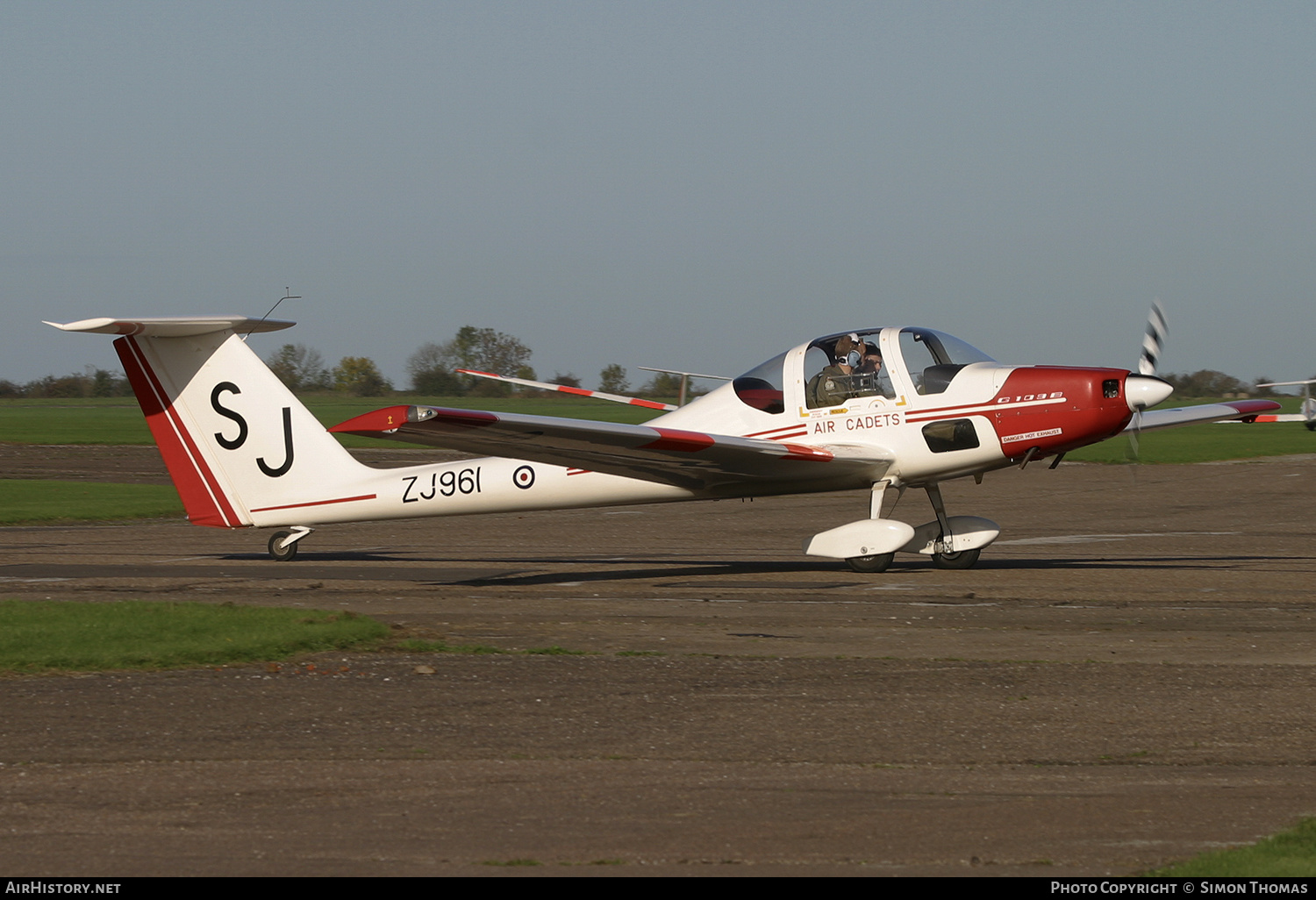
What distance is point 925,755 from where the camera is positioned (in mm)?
6309

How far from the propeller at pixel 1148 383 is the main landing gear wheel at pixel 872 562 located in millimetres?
2802

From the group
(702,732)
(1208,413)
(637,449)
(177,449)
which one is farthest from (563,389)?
(702,732)

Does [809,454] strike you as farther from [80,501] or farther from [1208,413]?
[80,501]

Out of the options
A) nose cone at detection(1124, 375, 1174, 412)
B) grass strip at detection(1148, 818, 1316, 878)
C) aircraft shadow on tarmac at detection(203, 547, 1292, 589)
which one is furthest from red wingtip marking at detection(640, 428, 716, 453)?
grass strip at detection(1148, 818, 1316, 878)

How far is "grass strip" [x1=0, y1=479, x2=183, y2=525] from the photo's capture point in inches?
939

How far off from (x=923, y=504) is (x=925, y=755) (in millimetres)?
19575

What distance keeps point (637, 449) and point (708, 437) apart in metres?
0.76

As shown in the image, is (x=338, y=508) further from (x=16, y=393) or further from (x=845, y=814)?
(x=16, y=393)

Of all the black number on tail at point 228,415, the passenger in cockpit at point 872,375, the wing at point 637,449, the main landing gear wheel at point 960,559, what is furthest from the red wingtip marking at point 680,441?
the black number on tail at point 228,415

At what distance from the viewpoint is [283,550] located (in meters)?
16.3

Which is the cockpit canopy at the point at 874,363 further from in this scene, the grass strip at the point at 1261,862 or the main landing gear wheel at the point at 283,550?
the grass strip at the point at 1261,862

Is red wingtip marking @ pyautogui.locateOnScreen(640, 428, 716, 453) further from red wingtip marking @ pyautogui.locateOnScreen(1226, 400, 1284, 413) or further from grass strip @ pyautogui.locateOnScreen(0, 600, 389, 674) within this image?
red wingtip marking @ pyautogui.locateOnScreen(1226, 400, 1284, 413)

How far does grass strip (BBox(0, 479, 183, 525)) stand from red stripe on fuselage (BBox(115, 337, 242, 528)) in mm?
8662
